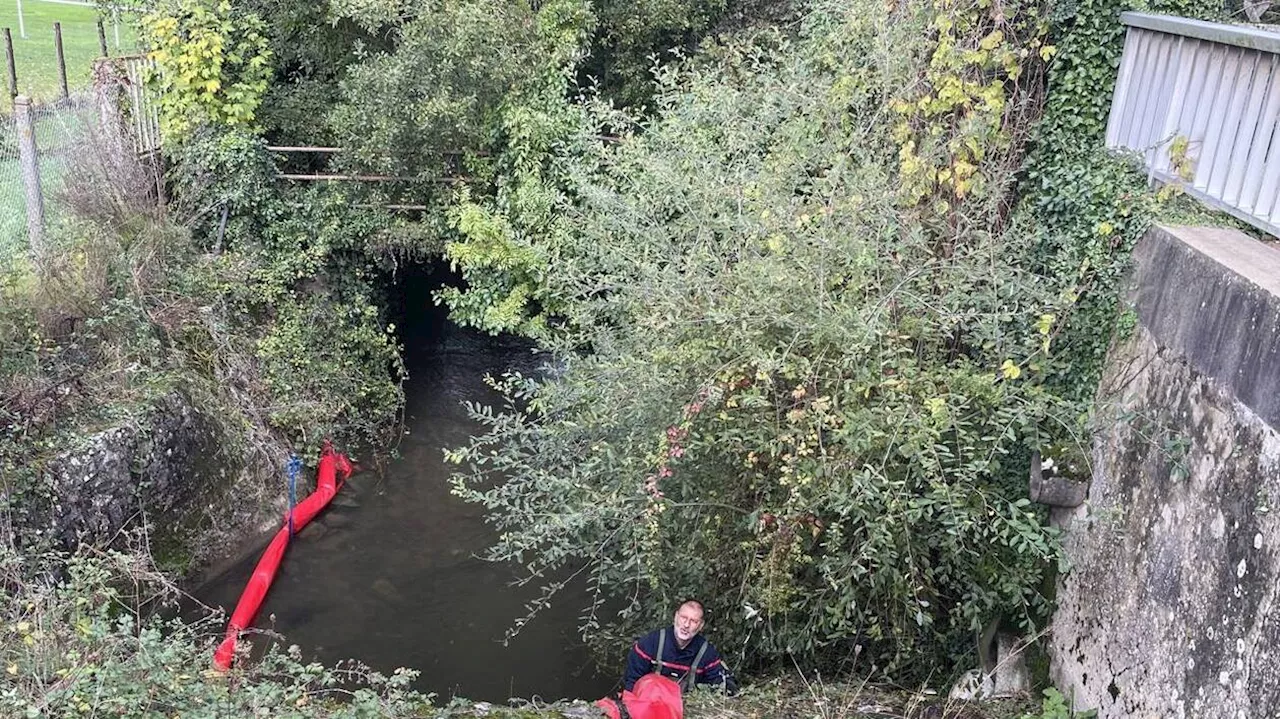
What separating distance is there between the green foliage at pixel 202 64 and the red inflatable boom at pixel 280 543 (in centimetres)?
412

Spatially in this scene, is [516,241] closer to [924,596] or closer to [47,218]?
[47,218]

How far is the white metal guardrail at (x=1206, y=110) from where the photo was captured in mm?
4598

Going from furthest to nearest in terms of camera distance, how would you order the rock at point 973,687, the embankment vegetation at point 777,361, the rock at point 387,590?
the rock at point 387,590 < the rock at point 973,687 < the embankment vegetation at point 777,361

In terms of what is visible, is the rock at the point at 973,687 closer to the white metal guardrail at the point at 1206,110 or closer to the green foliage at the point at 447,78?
the white metal guardrail at the point at 1206,110

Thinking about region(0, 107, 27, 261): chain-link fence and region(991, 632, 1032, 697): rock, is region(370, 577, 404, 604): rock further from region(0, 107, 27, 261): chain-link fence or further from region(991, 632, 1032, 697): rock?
region(991, 632, 1032, 697): rock

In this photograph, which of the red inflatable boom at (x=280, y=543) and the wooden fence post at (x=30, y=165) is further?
the wooden fence post at (x=30, y=165)

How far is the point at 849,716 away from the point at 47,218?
8.79m

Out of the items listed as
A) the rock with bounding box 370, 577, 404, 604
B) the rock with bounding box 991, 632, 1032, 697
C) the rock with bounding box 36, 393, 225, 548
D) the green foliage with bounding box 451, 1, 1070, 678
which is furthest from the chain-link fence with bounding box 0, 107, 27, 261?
the rock with bounding box 991, 632, 1032, 697

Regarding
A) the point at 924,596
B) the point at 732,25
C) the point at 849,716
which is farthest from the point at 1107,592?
the point at 732,25

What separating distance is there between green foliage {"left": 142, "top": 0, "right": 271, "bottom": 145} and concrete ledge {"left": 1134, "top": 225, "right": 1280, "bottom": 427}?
979cm

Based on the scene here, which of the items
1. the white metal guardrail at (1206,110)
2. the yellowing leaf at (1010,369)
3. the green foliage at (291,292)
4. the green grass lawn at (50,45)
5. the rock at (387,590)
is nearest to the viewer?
the white metal guardrail at (1206,110)

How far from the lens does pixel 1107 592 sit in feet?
17.4

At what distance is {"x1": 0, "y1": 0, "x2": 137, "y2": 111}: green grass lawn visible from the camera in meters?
13.7

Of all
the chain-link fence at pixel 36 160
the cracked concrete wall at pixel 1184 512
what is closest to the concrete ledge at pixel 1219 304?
the cracked concrete wall at pixel 1184 512
